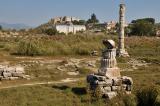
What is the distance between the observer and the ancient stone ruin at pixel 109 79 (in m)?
16.2

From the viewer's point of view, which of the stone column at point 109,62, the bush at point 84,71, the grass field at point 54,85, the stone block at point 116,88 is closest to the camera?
the grass field at point 54,85

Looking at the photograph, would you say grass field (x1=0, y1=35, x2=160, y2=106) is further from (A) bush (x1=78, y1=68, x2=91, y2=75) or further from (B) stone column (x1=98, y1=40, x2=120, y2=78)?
(B) stone column (x1=98, y1=40, x2=120, y2=78)

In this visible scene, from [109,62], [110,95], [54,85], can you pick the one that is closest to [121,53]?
[54,85]

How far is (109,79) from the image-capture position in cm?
1642

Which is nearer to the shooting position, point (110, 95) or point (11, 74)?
point (110, 95)

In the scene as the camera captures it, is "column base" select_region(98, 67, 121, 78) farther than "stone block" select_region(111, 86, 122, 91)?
Yes

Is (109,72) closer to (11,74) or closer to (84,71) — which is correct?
(11,74)

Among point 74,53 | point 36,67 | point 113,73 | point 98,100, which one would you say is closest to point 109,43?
point 113,73

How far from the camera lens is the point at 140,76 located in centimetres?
2111

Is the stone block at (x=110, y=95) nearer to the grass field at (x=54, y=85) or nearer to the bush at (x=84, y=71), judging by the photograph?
the grass field at (x=54, y=85)

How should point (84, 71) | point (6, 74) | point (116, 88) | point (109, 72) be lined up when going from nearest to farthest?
1. point (116, 88)
2. point (109, 72)
3. point (6, 74)
4. point (84, 71)

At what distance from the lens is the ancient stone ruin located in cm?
1620

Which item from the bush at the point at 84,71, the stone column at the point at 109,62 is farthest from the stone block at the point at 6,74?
the stone column at the point at 109,62

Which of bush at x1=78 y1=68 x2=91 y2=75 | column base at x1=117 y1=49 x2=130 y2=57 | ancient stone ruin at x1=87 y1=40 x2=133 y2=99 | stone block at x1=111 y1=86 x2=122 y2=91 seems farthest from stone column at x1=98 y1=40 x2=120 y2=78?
column base at x1=117 y1=49 x2=130 y2=57
